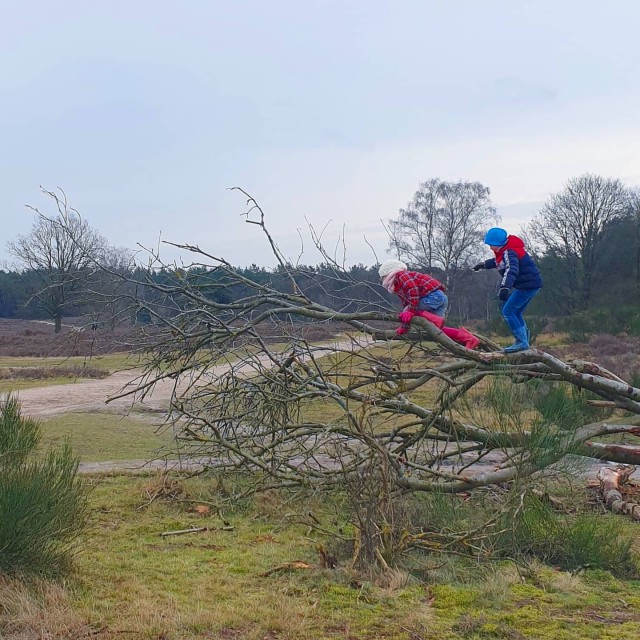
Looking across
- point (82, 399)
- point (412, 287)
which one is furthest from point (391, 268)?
point (82, 399)

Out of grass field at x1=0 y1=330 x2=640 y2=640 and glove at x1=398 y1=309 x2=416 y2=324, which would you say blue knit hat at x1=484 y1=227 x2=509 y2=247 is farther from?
grass field at x1=0 y1=330 x2=640 y2=640

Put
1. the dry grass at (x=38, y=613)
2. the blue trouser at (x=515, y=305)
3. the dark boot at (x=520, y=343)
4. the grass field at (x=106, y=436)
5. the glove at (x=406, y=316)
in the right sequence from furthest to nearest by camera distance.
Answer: the grass field at (x=106, y=436)
the blue trouser at (x=515, y=305)
the dark boot at (x=520, y=343)
the glove at (x=406, y=316)
the dry grass at (x=38, y=613)

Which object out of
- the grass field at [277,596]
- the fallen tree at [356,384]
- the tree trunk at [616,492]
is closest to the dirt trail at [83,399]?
the tree trunk at [616,492]

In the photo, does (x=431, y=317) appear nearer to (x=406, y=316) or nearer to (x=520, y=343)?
(x=406, y=316)

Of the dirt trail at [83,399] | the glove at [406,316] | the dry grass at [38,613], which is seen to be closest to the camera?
the dry grass at [38,613]

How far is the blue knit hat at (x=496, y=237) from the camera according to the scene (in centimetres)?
640

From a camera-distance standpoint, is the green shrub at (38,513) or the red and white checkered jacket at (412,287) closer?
the green shrub at (38,513)

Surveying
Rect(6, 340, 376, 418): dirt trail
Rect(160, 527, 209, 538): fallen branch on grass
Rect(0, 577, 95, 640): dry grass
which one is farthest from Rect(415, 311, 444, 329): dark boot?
Rect(6, 340, 376, 418): dirt trail

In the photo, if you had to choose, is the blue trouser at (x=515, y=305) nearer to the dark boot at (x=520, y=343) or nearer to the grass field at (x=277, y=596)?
the dark boot at (x=520, y=343)

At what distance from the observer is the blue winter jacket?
20.8 feet

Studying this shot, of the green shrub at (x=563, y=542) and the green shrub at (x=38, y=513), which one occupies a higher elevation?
the green shrub at (x=38, y=513)

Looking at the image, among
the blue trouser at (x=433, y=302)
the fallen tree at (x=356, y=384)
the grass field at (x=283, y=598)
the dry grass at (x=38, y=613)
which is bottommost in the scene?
the grass field at (x=283, y=598)

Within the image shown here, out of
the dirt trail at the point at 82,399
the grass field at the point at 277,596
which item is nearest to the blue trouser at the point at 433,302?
the grass field at the point at 277,596

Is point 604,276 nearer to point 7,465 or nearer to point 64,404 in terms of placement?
point 64,404
